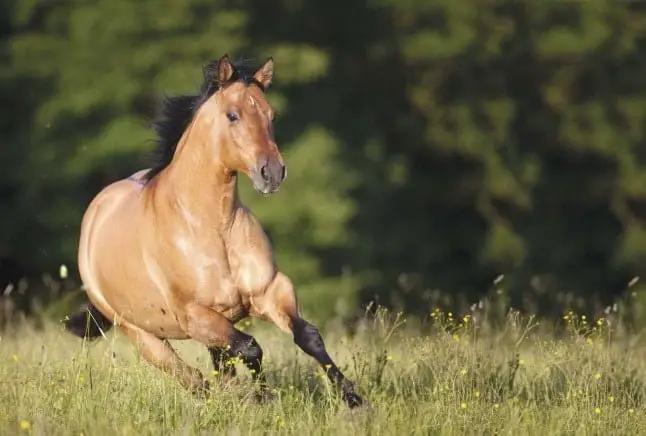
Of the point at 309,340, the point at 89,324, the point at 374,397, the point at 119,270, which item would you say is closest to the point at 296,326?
the point at 309,340

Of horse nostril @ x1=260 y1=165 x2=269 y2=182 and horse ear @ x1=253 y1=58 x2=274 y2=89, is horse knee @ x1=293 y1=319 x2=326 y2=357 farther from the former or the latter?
horse ear @ x1=253 y1=58 x2=274 y2=89

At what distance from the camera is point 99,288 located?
8.12 m

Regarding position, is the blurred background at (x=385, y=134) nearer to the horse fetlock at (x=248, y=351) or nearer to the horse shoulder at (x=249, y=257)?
the horse shoulder at (x=249, y=257)

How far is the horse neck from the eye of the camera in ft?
23.2

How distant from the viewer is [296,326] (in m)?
6.73

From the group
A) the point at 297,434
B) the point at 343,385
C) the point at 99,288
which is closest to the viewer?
the point at 297,434

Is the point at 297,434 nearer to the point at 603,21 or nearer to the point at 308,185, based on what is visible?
the point at 308,185

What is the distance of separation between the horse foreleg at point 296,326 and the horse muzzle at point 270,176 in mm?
631

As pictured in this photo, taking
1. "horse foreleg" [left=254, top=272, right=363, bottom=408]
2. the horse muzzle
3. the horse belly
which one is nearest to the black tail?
the horse belly

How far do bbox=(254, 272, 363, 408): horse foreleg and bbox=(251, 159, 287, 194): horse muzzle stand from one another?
63 centimetres

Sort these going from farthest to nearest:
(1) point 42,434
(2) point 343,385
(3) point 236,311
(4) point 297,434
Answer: (3) point 236,311 < (2) point 343,385 < (4) point 297,434 < (1) point 42,434

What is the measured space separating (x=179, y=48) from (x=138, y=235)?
12949 millimetres

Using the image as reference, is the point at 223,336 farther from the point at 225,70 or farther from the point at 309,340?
the point at 225,70

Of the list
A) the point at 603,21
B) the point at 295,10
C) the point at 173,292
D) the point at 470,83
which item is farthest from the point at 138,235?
the point at 603,21
